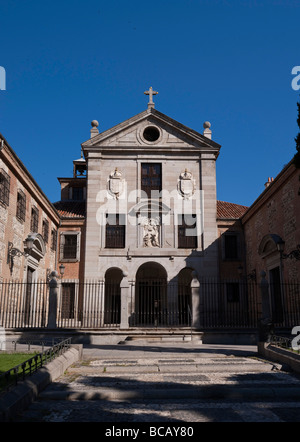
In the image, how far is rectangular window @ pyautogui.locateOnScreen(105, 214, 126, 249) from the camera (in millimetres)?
23141

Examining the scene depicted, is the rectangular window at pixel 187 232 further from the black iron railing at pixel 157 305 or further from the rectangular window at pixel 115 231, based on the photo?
the rectangular window at pixel 115 231

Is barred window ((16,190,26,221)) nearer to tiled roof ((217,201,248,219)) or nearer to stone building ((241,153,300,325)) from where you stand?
stone building ((241,153,300,325))

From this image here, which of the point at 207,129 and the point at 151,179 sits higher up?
the point at 207,129

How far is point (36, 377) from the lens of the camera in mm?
6688

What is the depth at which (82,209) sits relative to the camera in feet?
84.4

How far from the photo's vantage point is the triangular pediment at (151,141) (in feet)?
80.1

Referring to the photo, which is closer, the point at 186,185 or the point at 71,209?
the point at 186,185

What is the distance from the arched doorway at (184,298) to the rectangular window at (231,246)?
246cm

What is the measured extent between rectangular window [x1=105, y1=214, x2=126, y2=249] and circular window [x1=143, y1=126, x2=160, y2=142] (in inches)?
210

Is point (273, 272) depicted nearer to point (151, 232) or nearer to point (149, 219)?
point (151, 232)

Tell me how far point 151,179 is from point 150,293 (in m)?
6.77

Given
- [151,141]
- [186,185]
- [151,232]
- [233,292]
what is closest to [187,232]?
[151,232]

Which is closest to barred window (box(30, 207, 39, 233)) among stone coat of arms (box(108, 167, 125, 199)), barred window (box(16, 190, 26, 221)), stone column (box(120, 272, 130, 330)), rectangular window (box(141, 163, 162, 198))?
barred window (box(16, 190, 26, 221))

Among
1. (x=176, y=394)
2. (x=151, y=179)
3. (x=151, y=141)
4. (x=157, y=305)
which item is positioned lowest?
(x=176, y=394)
